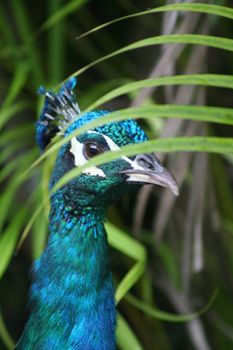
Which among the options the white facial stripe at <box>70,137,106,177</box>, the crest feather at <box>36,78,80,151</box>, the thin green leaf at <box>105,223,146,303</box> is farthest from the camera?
the thin green leaf at <box>105,223,146,303</box>

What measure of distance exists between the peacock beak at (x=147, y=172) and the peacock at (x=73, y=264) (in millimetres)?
62

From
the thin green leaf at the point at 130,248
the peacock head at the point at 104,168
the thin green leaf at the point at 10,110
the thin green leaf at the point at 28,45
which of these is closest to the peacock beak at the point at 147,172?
the peacock head at the point at 104,168

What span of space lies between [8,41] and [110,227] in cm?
84

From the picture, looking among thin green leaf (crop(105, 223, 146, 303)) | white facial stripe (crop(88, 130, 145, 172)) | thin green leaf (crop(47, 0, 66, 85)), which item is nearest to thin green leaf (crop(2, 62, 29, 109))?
thin green leaf (crop(47, 0, 66, 85))

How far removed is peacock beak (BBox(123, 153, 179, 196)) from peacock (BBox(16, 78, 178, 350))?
62mm

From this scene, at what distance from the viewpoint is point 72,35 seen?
3.11m

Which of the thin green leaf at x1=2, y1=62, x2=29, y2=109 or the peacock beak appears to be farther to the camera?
the thin green leaf at x1=2, y1=62, x2=29, y2=109

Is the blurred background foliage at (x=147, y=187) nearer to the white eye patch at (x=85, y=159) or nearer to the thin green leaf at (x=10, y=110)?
the thin green leaf at (x=10, y=110)

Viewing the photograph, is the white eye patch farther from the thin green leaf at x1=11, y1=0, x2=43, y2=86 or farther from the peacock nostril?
the thin green leaf at x1=11, y1=0, x2=43, y2=86

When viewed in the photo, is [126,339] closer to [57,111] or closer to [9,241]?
[9,241]

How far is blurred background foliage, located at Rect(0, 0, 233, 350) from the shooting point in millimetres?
2102

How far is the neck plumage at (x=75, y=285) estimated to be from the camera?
5.36 ft

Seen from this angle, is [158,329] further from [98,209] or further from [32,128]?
[98,209]

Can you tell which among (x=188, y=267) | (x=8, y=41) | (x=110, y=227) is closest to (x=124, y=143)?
(x=110, y=227)
